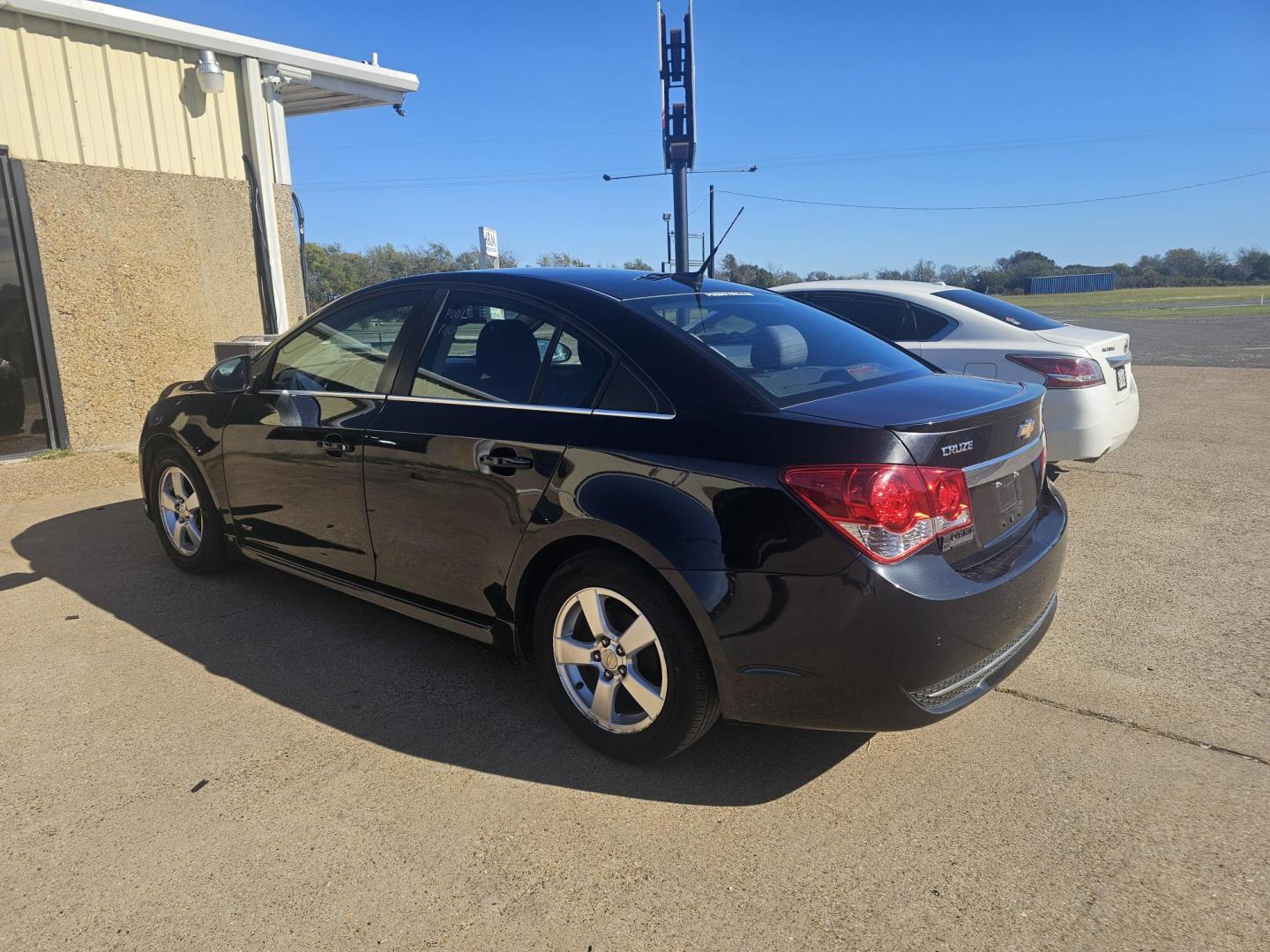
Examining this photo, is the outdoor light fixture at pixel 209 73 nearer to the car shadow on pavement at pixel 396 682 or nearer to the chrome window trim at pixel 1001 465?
the car shadow on pavement at pixel 396 682

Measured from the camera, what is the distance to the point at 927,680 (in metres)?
2.51

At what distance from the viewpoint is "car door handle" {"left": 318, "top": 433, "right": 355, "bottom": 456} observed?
3668 mm

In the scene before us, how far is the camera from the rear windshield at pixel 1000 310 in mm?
6516

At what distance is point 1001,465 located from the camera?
9.15ft

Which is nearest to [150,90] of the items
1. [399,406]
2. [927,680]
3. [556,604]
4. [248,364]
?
[248,364]

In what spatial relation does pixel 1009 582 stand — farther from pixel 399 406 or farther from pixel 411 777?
pixel 399 406

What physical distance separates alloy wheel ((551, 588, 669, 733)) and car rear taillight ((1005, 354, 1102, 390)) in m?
4.28

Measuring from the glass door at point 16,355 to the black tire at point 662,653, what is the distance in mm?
7176

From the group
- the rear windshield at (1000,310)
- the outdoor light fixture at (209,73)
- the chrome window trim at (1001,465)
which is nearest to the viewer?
the chrome window trim at (1001,465)

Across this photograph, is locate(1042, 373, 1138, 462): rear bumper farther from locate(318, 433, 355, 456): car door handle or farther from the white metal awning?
the white metal awning

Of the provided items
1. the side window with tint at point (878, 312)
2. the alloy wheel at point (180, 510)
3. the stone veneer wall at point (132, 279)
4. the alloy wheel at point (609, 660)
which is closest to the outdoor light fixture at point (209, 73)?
the stone veneer wall at point (132, 279)

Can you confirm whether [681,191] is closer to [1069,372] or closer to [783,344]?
[1069,372]

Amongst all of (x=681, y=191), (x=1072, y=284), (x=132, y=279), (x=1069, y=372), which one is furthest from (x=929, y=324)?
(x=1072, y=284)

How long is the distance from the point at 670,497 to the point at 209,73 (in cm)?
817
